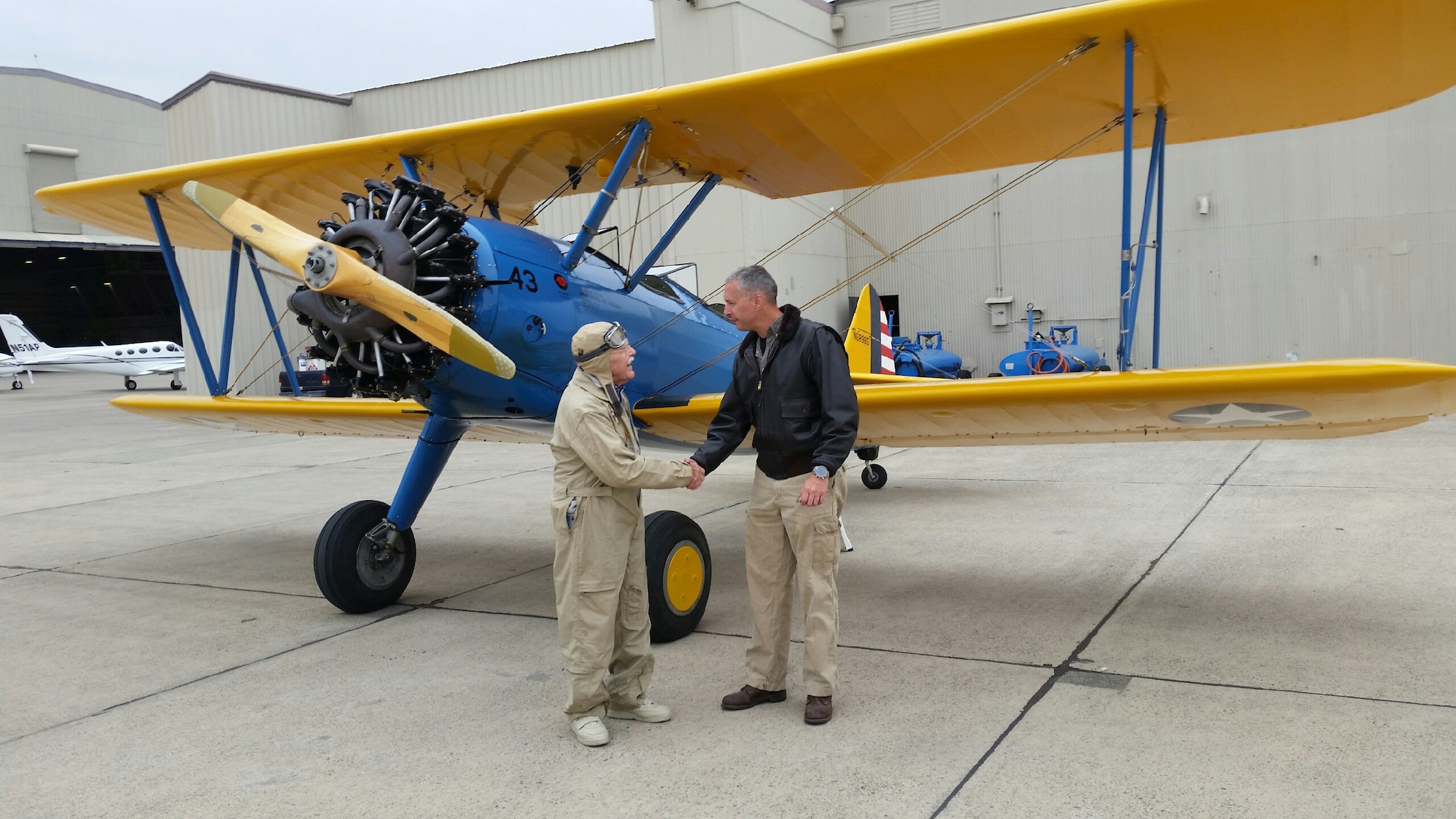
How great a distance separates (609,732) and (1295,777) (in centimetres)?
210

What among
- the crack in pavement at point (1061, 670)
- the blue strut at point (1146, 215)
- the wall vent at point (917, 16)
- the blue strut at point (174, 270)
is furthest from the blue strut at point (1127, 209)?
the wall vent at point (917, 16)

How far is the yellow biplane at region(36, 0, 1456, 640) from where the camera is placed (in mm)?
4176

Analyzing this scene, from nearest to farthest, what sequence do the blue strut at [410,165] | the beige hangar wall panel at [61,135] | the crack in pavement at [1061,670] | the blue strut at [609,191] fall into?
the crack in pavement at [1061,670], the blue strut at [609,191], the blue strut at [410,165], the beige hangar wall panel at [61,135]

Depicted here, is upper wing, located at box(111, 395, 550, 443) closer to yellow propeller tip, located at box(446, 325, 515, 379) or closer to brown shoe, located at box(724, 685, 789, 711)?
yellow propeller tip, located at box(446, 325, 515, 379)

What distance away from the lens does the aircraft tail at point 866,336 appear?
8359 millimetres

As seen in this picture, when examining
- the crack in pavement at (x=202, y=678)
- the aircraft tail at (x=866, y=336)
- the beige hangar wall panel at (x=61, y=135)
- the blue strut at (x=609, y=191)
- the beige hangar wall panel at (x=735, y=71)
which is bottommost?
the crack in pavement at (x=202, y=678)

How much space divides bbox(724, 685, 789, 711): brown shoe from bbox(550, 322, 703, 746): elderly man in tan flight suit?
24 cm

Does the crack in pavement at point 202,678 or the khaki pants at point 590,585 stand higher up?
the khaki pants at point 590,585

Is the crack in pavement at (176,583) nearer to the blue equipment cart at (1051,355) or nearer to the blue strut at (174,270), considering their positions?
the blue strut at (174,270)

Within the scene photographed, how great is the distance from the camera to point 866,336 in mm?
8539

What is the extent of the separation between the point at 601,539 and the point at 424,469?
2.52 metres

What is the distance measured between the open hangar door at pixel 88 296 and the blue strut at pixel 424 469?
51807 mm

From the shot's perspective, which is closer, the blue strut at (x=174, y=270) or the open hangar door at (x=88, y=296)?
the blue strut at (x=174, y=270)

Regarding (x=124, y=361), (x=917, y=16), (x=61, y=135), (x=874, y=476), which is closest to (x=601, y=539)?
(x=874, y=476)
